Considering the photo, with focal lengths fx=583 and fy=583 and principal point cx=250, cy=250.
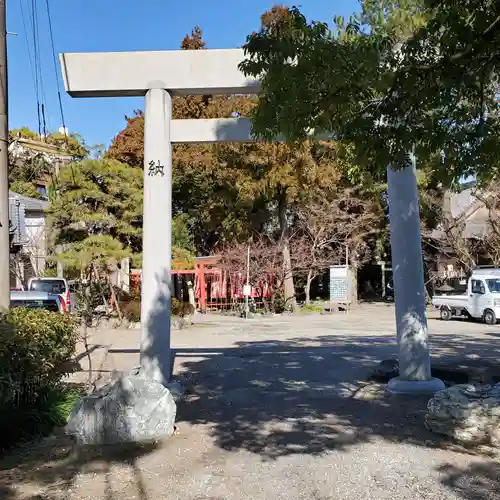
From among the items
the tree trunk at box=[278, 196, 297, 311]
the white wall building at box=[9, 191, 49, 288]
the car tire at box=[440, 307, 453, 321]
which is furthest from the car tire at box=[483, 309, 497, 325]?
the white wall building at box=[9, 191, 49, 288]

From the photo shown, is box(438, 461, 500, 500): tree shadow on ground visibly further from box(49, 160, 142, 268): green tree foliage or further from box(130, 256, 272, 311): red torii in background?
box(130, 256, 272, 311): red torii in background

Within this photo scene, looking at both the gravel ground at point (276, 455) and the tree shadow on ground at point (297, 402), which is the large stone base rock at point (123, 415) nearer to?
the gravel ground at point (276, 455)

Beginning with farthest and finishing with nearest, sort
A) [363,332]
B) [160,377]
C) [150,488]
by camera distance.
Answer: [363,332] < [160,377] < [150,488]

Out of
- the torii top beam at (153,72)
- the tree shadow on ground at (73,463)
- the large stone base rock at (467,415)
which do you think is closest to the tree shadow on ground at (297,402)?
the large stone base rock at (467,415)

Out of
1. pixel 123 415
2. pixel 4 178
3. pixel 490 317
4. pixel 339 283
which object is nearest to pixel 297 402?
pixel 123 415

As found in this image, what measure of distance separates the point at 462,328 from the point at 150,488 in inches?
677

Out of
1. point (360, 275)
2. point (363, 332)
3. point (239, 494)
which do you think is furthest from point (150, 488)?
point (360, 275)

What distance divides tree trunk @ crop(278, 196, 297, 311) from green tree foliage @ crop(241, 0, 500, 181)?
2410 cm

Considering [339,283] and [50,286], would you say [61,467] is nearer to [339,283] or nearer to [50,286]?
[50,286]

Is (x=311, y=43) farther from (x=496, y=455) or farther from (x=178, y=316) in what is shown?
(x=178, y=316)

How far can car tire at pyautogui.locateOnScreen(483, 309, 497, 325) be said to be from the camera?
2222 cm

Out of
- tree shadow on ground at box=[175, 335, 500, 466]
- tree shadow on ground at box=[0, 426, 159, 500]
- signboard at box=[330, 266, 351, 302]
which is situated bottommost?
tree shadow on ground at box=[0, 426, 159, 500]

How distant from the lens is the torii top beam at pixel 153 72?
27.5ft

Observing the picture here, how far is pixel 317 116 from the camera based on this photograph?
17.6ft
